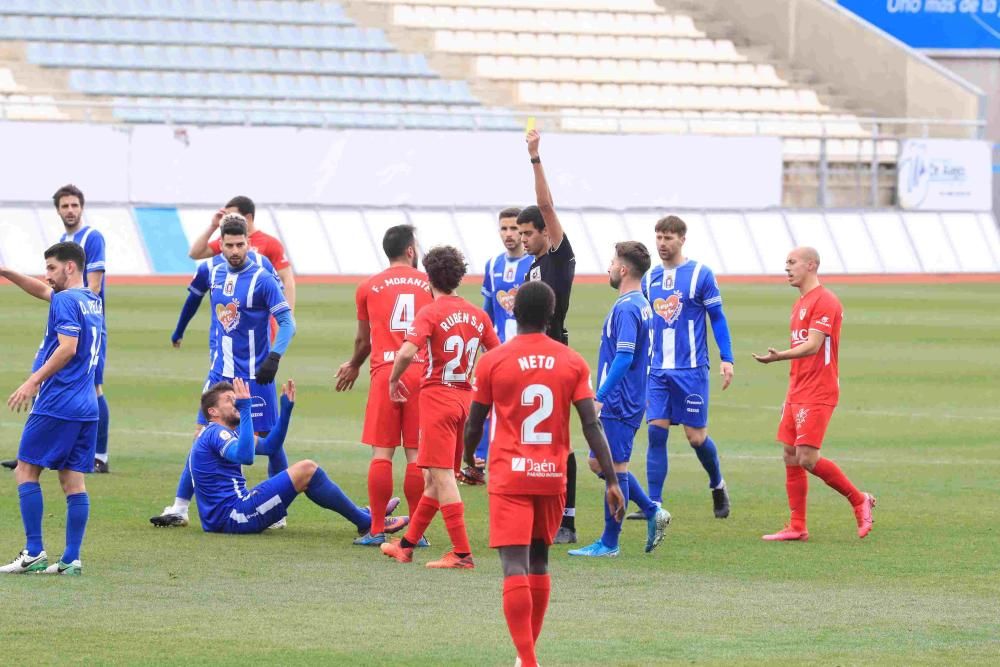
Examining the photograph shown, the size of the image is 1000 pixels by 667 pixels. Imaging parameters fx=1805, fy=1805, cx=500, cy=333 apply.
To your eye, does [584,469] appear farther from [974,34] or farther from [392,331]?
[974,34]

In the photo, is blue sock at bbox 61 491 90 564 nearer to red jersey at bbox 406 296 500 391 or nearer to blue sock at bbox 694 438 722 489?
red jersey at bbox 406 296 500 391

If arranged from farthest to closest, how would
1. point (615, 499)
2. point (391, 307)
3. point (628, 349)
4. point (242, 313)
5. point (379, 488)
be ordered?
1. point (242, 313)
2. point (391, 307)
3. point (379, 488)
4. point (628, 349)
5. point (615, 499)

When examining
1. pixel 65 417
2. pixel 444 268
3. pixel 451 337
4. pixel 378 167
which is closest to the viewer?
pixel 65 417

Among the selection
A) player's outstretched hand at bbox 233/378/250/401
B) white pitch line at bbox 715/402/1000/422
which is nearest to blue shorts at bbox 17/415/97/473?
player's outstretched hand at bbox 233/378/250/401

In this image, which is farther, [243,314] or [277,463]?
[277,463]

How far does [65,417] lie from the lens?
30.5ft

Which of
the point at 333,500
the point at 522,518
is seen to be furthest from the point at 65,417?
the point at 522,518

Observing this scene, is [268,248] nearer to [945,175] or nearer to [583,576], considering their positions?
[583,576]

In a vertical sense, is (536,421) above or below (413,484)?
above

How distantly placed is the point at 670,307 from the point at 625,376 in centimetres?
153

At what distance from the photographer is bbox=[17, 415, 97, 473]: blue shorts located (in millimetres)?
9305

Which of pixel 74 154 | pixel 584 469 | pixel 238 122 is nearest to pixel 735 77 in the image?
pixel 238 122

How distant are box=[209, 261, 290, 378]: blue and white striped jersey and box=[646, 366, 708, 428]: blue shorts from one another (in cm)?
253

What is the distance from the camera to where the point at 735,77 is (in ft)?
154
